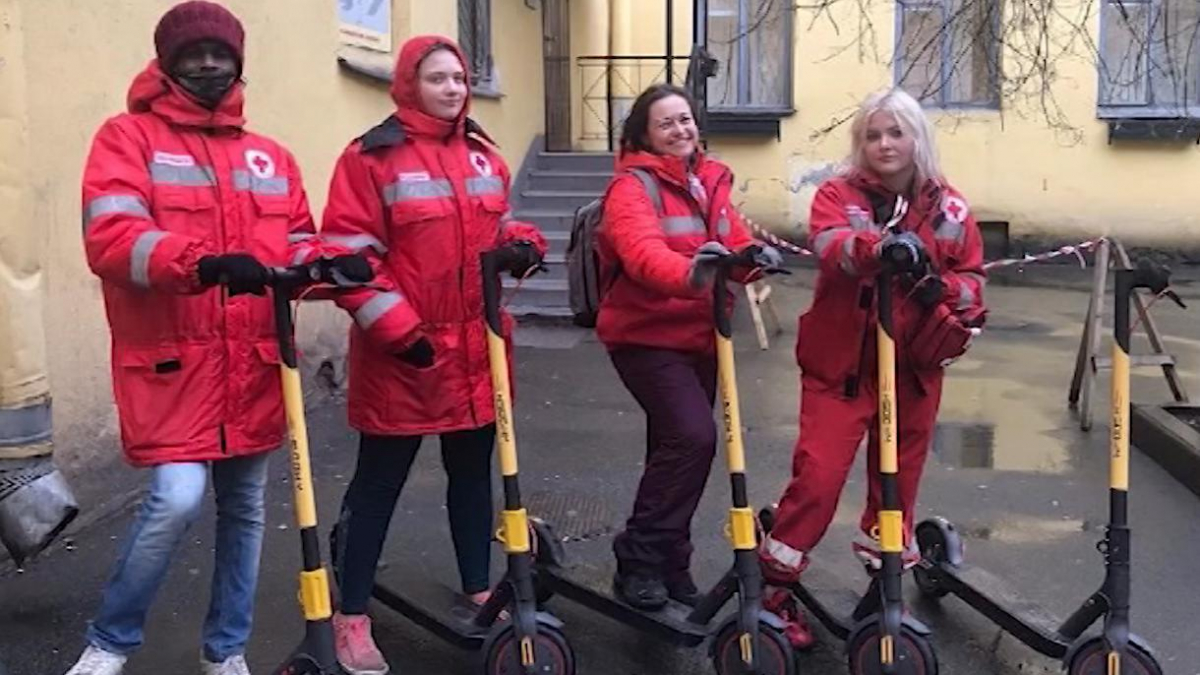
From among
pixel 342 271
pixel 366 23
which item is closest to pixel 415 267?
pixel 342 271

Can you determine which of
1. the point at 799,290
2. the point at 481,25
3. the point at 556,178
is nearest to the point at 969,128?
the point at 799,290

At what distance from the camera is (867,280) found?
365cm

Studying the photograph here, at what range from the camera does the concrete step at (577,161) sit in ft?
42.0

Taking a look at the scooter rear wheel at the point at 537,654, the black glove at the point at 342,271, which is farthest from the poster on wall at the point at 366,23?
the scooter rear wheel at the point at 537,654

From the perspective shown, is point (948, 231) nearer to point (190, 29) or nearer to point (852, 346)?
point (852, 346)

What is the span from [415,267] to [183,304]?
654 millimetres

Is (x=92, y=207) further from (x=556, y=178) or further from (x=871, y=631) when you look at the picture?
(x=556, y=178)

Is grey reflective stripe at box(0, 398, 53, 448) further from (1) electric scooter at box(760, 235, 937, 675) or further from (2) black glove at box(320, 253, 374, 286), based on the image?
(1) electric scooter at box(760, 235, 937, 675)

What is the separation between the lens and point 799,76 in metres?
15.0

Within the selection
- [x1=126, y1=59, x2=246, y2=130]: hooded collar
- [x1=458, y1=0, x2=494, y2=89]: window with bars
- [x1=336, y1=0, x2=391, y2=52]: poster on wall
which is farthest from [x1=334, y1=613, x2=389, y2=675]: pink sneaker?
[x1=458, y1=0, x2=494, y2=89]: window with bars

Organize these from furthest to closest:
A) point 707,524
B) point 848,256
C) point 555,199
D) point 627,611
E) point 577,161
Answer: point 577,161 < point 555,199 < point 707,524 < point 627,611 < point 848,256

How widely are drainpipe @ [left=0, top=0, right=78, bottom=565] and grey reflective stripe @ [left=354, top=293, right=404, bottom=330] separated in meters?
1.35

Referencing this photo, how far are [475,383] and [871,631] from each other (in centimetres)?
129

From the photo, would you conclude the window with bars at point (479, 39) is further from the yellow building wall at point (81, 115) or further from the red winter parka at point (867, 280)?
the red winter parka at point (867, 280)
